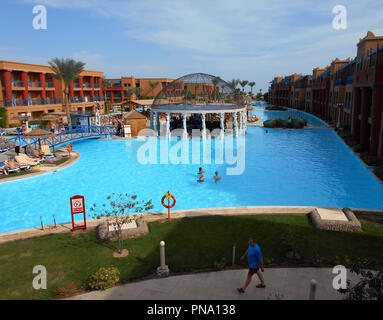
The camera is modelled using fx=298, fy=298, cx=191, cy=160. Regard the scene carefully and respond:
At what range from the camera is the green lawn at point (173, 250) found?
28.7 ft

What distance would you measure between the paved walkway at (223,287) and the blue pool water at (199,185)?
26.0ft

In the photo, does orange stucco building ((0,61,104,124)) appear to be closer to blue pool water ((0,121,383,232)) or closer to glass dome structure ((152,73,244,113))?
glass dome structure ((152,73,244,113))

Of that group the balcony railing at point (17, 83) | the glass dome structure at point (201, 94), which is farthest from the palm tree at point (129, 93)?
the glass dome structure at point (201, 94)

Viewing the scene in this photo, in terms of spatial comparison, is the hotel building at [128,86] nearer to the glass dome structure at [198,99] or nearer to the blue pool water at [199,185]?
the glass dome structure at [198,99]

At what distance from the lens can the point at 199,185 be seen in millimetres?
19844

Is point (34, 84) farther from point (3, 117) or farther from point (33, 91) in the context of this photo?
point (3, 117)

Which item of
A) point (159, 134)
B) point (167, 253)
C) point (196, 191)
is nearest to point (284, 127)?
point (159, 134)

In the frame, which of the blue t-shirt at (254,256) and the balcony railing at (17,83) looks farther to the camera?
the balcony railing at (17,83)

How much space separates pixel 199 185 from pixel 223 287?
39.0 ft

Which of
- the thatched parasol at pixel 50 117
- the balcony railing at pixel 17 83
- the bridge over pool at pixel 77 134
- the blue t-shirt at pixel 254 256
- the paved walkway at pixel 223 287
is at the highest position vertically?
the balcony railing at pixel 17 83

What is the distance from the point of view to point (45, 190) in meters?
18.5

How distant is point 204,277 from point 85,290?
330cm

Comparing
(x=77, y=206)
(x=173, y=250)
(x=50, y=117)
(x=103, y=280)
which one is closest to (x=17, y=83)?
(x=50, y=117)

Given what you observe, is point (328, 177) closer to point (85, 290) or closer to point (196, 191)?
point (196, 191)
